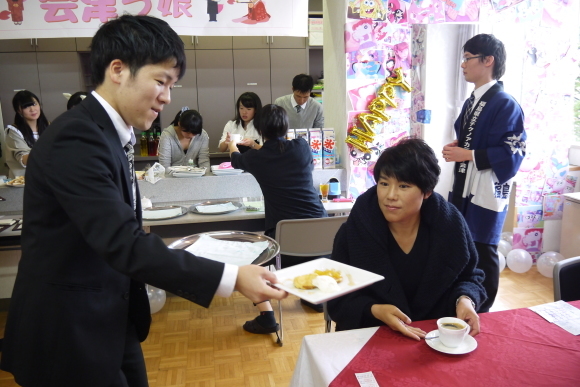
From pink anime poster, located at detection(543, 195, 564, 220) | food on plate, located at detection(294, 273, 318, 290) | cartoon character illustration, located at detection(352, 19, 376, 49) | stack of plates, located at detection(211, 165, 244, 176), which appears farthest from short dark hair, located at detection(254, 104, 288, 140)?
pink anime poster, located at detection(543, 195, 564, 220)

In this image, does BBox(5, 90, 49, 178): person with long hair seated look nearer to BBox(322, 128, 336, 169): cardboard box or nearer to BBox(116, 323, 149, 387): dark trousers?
BBox(322, 128, 336, 169): cardboard box

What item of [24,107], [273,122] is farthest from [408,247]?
[24,107]

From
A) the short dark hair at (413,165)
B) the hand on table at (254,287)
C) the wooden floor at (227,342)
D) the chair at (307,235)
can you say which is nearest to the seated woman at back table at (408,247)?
the short dark hair at (413,165)

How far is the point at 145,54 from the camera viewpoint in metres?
0.98

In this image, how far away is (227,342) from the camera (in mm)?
2684

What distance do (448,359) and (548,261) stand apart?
2.94 metres

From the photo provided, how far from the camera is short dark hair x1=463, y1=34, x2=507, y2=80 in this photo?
2307mm

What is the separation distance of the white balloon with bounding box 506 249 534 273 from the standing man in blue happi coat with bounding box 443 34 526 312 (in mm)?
1251

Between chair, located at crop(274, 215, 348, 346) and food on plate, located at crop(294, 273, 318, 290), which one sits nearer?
food on plate, located at crop(294, 273, 318, 290)

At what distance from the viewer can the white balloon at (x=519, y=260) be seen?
3.50m

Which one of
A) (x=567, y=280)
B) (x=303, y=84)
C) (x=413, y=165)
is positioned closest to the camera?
(x=413, y=165)

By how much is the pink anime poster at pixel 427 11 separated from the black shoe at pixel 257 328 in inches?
96.1

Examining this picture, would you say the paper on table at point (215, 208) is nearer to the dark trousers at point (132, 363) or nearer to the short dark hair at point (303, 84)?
the dark trousers at point (132, 363)

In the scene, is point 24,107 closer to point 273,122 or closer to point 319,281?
point 273,122
